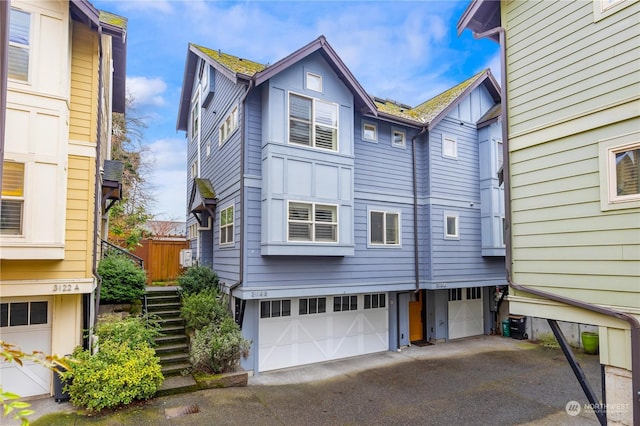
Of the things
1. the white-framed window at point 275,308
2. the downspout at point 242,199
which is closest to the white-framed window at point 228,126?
the downspout at point 242,199

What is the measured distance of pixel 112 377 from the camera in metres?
7.62

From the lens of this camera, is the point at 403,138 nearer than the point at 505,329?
Yes

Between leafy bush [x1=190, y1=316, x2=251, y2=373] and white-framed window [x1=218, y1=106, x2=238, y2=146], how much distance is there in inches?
218

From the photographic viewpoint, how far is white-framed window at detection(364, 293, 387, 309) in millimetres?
12430

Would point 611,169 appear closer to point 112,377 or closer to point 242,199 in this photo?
point 242,199

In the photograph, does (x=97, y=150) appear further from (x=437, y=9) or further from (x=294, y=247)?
(x=437, y=9)

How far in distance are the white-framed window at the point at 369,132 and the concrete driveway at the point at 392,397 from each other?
6.98 m

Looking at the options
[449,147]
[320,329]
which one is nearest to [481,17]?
[449,147]

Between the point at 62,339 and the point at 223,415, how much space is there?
149 inches

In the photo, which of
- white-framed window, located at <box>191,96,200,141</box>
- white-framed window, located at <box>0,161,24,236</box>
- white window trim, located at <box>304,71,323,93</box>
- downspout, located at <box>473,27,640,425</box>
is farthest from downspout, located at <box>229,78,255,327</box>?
white-framed window, located at <box>191,96,200,141</box>

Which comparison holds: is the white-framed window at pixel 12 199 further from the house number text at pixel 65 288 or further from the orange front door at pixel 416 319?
the orange front door at pixel 416 319

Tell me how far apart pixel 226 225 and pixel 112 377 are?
4.92 m

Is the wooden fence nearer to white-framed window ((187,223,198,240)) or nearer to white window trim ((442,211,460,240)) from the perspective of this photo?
white-framed window ((187,223,198,240))

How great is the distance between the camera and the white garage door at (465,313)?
47.6ft
